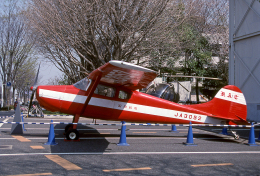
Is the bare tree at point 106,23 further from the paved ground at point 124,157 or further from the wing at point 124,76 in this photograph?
the paved ground at point 124,157

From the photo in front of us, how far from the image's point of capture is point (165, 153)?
8055 millimetres

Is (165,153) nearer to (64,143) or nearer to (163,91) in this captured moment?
(64,143)

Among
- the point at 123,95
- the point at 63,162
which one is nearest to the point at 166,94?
the point at 123,95

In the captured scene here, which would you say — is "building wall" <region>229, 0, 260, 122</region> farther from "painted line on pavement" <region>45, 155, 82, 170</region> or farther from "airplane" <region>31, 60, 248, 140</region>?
"painted line on pavement" <region>45, 155, 82, 170</region>

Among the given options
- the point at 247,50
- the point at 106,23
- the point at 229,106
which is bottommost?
the point at 229,106

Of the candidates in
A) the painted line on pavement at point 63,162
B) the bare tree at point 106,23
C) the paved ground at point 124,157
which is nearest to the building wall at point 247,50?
the bare tree at point 106,23

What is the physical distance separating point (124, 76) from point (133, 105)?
6.24 feet

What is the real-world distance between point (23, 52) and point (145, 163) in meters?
33.1

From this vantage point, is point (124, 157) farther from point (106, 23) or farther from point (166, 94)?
point (166, 94)

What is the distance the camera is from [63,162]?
648cm

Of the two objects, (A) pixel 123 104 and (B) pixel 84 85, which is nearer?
(B) pixel 84 85

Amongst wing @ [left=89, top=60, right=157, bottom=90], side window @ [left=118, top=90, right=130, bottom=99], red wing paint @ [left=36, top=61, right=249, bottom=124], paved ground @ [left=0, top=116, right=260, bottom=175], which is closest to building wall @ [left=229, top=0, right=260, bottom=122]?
red wing paint @ [left=36, top=61, right=249, bottom=124]

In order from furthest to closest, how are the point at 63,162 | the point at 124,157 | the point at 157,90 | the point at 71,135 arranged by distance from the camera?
the point at 157,90 < the point at 71,135 < the point at 124,157 < the point at 63,162

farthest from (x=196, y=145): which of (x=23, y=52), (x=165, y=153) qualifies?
(x=23, y=52)
